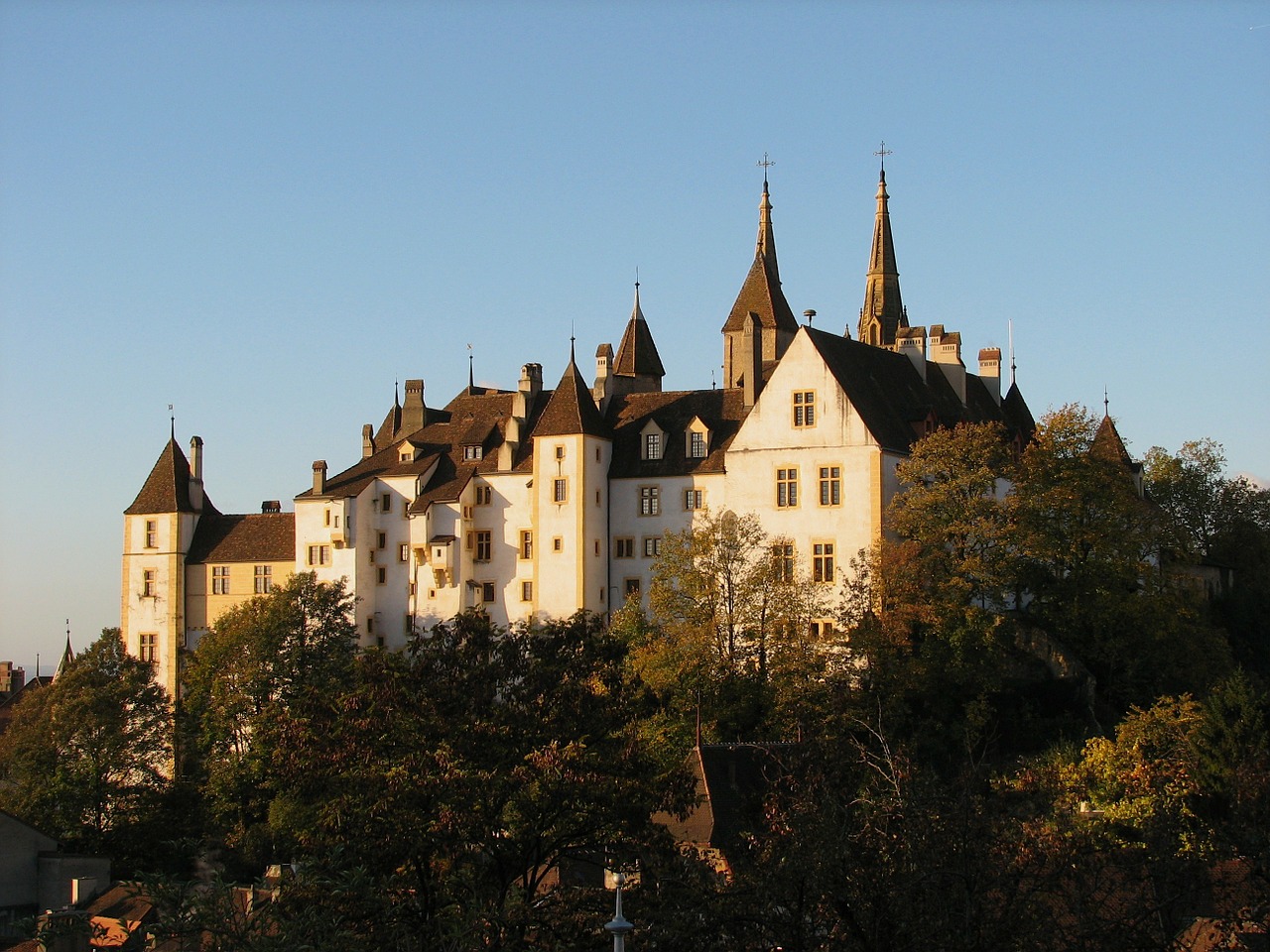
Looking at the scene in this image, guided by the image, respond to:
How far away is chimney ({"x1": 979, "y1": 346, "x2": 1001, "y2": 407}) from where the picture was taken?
83938 millimetres

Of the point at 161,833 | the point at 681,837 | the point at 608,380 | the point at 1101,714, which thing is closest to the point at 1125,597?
the point at 1101,714

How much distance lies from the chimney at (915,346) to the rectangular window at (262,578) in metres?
27.8

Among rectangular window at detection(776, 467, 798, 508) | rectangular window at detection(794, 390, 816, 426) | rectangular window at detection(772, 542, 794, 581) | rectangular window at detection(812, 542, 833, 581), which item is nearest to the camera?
rectangular window at detection(772, 542, 794, 581)

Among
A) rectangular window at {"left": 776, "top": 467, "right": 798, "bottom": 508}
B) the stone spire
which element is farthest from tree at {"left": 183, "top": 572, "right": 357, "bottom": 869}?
the stone spire

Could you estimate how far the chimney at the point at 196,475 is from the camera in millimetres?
88438

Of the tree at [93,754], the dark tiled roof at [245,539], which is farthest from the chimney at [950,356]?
the tree at [93,754]

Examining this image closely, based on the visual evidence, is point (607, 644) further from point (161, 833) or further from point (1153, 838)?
point (161, 833)

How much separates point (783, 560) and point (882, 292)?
34.7m

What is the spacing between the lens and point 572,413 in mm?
76125

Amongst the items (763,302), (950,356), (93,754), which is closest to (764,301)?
(763,302)

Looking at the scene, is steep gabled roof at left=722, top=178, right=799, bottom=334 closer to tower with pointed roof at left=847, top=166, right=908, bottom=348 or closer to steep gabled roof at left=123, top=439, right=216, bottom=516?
tower with pointed roof at left=847, top=166, right=908, bottom=348

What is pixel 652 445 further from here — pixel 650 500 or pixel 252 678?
pixel 252 678

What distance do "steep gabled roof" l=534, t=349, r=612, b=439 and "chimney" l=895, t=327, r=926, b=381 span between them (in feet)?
40.5

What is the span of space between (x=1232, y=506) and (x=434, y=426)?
36122 millimetres
